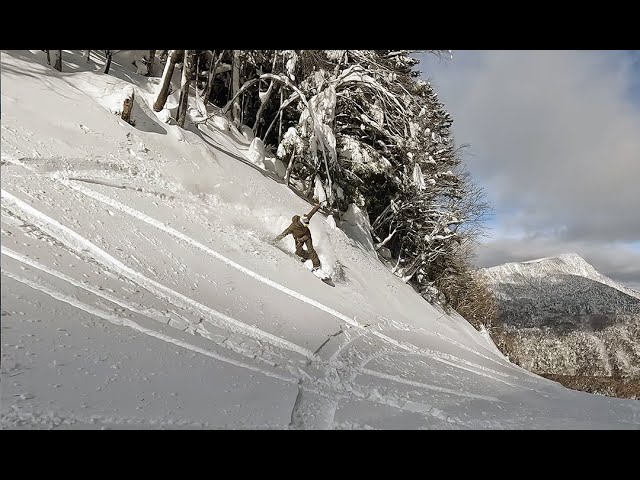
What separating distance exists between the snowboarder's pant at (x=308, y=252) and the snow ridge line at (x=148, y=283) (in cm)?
360

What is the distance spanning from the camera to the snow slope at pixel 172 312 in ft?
8.07

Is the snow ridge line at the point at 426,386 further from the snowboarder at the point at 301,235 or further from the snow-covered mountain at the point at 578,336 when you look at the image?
the snow-covered mountain at the point at 578,336

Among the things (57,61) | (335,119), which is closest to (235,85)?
(335,119)

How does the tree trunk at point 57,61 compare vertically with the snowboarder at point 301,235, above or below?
above

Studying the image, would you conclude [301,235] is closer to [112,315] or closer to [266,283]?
[266,283]

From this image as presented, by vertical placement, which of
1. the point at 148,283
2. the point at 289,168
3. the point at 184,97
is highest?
the point at 184,97

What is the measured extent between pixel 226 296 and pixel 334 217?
8.01 meters

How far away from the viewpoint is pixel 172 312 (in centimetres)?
392

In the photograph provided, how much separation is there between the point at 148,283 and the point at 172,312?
0.60m

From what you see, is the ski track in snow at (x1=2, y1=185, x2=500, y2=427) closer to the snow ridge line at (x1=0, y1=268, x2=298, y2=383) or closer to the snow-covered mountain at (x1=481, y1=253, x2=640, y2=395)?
the snow ridge line at (x1=0, y1=268, x2=298, y2=383)

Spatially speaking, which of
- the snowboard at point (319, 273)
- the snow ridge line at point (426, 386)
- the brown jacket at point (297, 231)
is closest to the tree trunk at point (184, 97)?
the brown jacket at point (297, 231)

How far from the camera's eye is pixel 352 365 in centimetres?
448
